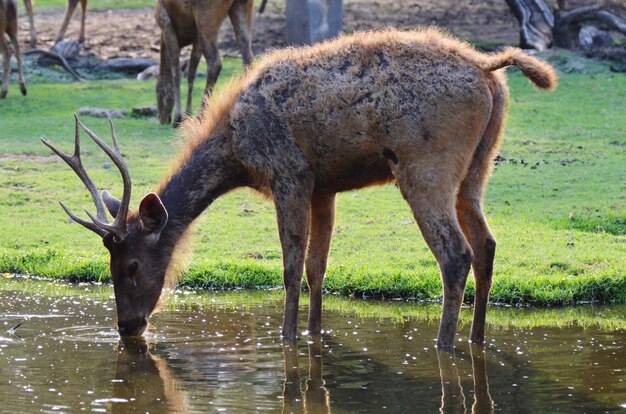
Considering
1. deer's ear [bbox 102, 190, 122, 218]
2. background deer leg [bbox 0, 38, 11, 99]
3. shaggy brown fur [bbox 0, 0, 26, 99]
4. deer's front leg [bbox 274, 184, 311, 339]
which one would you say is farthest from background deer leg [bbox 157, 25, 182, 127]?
deer's front leg [bbox 274, 184, 311, 339]

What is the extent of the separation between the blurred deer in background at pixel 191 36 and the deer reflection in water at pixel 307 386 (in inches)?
341

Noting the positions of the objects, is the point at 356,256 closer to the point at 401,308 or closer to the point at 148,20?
the point at 401,308

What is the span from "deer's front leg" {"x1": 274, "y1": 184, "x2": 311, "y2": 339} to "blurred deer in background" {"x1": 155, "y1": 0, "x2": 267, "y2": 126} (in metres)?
8.13

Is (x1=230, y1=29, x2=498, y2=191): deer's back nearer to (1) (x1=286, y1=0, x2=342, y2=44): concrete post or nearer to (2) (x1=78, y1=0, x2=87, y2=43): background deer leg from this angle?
(1) (x1=286, y1=0, x2=342, y2=44): concrete post

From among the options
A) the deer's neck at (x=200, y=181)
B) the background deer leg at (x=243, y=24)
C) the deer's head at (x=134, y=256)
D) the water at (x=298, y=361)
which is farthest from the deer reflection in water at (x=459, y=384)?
the background deer leg at (x=243, y=24)

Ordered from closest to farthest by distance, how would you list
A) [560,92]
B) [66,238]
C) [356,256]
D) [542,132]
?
1. [356,256]
2. [66,238]
3. [542,132]
4. [560,92]

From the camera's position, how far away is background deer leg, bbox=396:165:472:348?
26.4ft

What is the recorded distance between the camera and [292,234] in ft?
28.2

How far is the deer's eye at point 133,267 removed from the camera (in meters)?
8.66

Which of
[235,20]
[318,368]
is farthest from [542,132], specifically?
[318,368]

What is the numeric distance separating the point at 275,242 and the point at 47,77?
37.5 feet

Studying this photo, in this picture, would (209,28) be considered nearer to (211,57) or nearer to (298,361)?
(211,57)

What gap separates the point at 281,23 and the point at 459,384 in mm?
18681

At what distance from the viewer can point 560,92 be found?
760 inches
